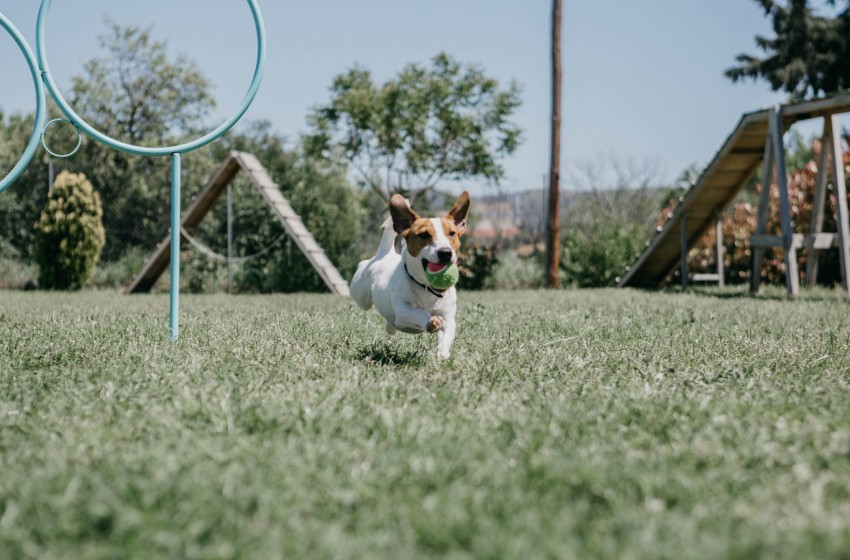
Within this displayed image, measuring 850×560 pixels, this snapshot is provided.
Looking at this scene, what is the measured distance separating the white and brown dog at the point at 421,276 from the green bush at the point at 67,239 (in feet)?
38.3

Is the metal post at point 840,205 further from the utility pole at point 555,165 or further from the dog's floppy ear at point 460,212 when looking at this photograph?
the dog's floppy ear at point 460,212

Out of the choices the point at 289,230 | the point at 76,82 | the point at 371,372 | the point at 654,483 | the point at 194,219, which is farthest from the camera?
the point at 76,82

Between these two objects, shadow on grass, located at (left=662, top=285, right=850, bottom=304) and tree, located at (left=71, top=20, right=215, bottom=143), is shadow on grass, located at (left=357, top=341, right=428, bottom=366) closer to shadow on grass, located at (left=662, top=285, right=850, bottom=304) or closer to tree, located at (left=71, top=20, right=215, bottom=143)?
shadow on grass, located at (left=662, top=285, right=850, bottom=304)

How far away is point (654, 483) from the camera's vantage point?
215 cm

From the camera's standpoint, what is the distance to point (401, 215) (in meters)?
4.33

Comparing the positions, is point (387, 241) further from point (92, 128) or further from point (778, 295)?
point (778, 295)

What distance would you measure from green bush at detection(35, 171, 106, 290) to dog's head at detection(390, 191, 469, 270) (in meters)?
12.0

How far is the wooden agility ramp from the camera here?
34.1 ft

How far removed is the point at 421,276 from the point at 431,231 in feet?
1.00

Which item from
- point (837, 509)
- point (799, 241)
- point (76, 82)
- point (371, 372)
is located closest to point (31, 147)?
point (371, 372)

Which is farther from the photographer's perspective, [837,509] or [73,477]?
[73,477]

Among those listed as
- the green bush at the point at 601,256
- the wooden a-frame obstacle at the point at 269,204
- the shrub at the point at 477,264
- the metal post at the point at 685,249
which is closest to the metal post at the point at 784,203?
the metal post at the point at 685,249

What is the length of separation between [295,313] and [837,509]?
234 inches

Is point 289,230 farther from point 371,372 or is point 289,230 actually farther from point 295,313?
point 371,372
